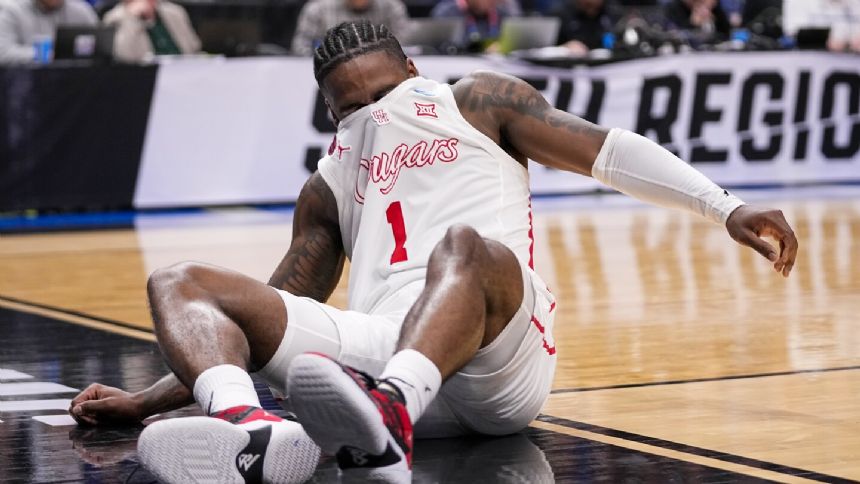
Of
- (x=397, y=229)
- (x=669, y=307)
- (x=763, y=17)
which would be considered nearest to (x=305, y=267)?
(x=397, y=229)

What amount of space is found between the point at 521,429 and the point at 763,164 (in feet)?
27.3

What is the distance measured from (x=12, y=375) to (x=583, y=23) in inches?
328

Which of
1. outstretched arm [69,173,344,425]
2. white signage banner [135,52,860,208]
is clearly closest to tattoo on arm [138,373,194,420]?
outstretched arm [69,173,344,425]

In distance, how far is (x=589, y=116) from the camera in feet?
36.4

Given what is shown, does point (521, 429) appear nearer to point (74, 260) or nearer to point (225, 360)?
point (225, 360)

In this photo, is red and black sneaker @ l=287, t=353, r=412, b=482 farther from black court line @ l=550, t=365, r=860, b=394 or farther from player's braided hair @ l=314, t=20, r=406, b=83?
black court line @ l=550, t=365, r=860, b=394

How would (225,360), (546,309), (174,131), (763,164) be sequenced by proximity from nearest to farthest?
(225,360) < (546,309) < (174,131) < (763,164)

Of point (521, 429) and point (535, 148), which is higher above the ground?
point (535, 148)

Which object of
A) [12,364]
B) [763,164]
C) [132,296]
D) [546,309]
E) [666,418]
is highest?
[546,309]

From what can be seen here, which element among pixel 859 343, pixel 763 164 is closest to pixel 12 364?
pixel 859 343

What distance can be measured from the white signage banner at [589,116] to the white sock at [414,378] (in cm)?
750

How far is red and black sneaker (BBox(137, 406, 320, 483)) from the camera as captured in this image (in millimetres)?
2717

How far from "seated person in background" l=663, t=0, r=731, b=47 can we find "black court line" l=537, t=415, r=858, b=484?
9159 millimetres

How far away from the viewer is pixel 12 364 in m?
4.71
